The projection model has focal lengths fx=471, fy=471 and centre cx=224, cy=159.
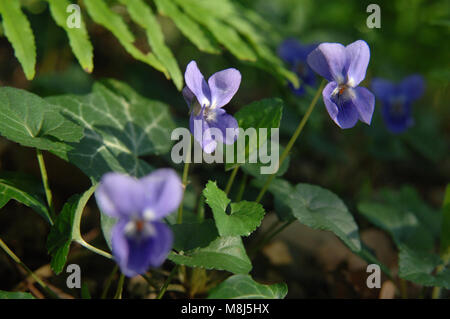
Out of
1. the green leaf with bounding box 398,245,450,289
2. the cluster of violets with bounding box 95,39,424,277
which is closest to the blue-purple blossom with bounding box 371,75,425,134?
the cluster of violets with bounding box 95,39,424,277

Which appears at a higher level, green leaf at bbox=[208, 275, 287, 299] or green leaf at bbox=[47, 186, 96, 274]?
green leaf at bbox=[47, 186, 96, 274]

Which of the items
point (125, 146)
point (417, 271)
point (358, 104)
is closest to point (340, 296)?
point (417, 271)

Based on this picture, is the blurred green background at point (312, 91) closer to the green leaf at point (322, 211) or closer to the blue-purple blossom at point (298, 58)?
the blue-purple blossom at point (298, 58)

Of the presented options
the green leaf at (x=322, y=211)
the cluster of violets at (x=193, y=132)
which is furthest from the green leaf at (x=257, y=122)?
the green leaf at (x=322, y=211)

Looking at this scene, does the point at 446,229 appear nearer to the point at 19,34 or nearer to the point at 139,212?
the point at 139,212

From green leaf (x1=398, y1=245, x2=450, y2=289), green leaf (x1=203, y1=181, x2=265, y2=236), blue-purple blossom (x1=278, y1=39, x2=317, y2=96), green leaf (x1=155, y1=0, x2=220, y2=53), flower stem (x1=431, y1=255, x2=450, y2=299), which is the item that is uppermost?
green leaf (x1=155, y1=0, x2=220, y2=53)

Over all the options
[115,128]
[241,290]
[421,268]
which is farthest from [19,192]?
[421,268]

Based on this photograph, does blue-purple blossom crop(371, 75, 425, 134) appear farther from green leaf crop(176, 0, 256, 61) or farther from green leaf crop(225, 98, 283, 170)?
green leaf crop(225, 98, 283, 170)
